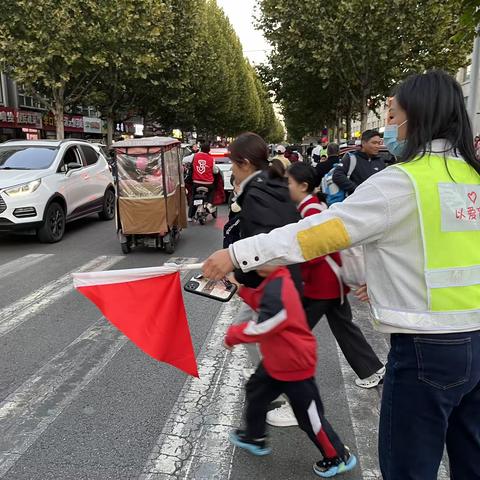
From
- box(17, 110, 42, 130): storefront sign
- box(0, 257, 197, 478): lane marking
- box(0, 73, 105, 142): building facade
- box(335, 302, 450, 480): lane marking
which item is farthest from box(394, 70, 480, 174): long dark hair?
box(17, 110, 42, 130): storefront sign

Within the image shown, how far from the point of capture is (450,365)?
168cm

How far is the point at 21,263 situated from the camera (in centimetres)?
803

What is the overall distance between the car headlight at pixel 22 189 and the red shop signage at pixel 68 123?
2261 cm

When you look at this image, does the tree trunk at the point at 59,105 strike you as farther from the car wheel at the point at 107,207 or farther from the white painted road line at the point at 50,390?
the white painted road line at the point at 50,390

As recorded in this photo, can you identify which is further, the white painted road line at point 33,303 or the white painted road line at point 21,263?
the white painted road line at point 21,263

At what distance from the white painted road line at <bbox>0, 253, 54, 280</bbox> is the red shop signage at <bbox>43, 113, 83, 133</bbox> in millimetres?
23517

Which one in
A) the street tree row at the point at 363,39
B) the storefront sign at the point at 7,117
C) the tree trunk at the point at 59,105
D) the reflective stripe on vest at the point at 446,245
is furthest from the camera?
the storefront sign at the point at 7,117

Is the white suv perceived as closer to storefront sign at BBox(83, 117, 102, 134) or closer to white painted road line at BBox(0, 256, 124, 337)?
white painted road line at BBox(0, 256, 124, 337)

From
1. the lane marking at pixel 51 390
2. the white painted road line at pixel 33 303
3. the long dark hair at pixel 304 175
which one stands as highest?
the long dark hair at pixel 304 175

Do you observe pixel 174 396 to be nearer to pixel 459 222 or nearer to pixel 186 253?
pixel 459 222

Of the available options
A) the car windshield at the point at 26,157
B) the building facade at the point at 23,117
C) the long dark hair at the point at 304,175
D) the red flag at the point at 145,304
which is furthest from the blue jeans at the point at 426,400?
the building facade at the point at 23,117

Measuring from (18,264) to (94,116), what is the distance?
33471 mm

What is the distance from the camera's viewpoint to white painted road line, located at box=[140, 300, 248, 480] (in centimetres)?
288

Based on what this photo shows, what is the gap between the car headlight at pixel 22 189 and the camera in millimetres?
8789
